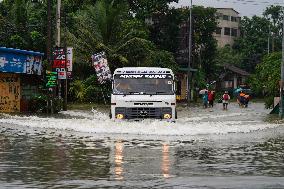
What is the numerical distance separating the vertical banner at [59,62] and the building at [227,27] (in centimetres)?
8975

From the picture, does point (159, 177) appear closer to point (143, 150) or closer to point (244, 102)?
point (143, 150)

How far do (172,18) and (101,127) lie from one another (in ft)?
161

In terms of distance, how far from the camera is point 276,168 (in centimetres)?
1284

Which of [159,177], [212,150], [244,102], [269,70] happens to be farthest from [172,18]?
[159,177]

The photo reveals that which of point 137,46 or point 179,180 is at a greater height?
point 137,46

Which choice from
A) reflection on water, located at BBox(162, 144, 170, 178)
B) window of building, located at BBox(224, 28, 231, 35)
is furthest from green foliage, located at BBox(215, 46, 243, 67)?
reflection on water, located at BBox(162, 144, 170, 178)

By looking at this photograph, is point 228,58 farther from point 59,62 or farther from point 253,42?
point 59,62

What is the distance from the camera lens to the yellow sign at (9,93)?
123 feet

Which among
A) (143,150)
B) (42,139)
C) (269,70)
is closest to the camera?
(143,150)

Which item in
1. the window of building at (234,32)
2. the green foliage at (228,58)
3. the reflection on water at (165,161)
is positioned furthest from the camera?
the window of building at (234,32)

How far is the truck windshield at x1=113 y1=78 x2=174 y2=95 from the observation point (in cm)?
2434

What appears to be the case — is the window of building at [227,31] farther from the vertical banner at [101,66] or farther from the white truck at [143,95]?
the white truck at [143,95]

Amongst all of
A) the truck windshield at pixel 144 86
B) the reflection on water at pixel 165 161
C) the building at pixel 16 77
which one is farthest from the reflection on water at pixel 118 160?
the building at pixel 16 77

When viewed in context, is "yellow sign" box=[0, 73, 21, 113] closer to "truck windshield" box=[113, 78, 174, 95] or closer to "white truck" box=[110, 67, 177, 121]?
"white truck" box=[110, 67, 177, 121]
